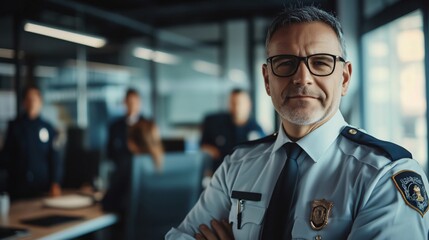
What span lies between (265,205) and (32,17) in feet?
13.8

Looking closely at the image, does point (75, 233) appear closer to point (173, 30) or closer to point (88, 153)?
point (88, 153)

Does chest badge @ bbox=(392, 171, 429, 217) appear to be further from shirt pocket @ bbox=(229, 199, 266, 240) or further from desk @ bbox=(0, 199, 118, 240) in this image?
desk @ bbox=(0, 199, 118, 240)

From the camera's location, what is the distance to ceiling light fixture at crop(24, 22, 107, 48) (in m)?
4.45

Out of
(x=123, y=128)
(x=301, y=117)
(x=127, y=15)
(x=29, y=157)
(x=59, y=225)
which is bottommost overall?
(x=59, y=225)

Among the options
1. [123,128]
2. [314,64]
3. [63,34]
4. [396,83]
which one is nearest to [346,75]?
[314,64]

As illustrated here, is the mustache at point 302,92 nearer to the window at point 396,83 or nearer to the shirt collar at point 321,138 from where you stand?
the shirt collar at point 321,138

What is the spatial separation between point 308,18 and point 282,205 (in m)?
0.57

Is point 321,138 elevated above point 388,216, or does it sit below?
above

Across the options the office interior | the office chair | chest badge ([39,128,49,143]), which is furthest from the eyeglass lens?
chest badge ([39,128,49,143])

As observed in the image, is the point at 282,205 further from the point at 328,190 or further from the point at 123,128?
the point at 123,128

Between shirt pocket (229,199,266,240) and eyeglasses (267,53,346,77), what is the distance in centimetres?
43

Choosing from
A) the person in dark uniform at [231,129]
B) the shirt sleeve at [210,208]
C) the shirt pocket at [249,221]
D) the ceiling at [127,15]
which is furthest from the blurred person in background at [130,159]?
the ceiling at [127,15]

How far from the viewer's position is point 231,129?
4215 mm

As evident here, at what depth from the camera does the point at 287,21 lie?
4.12 ft
